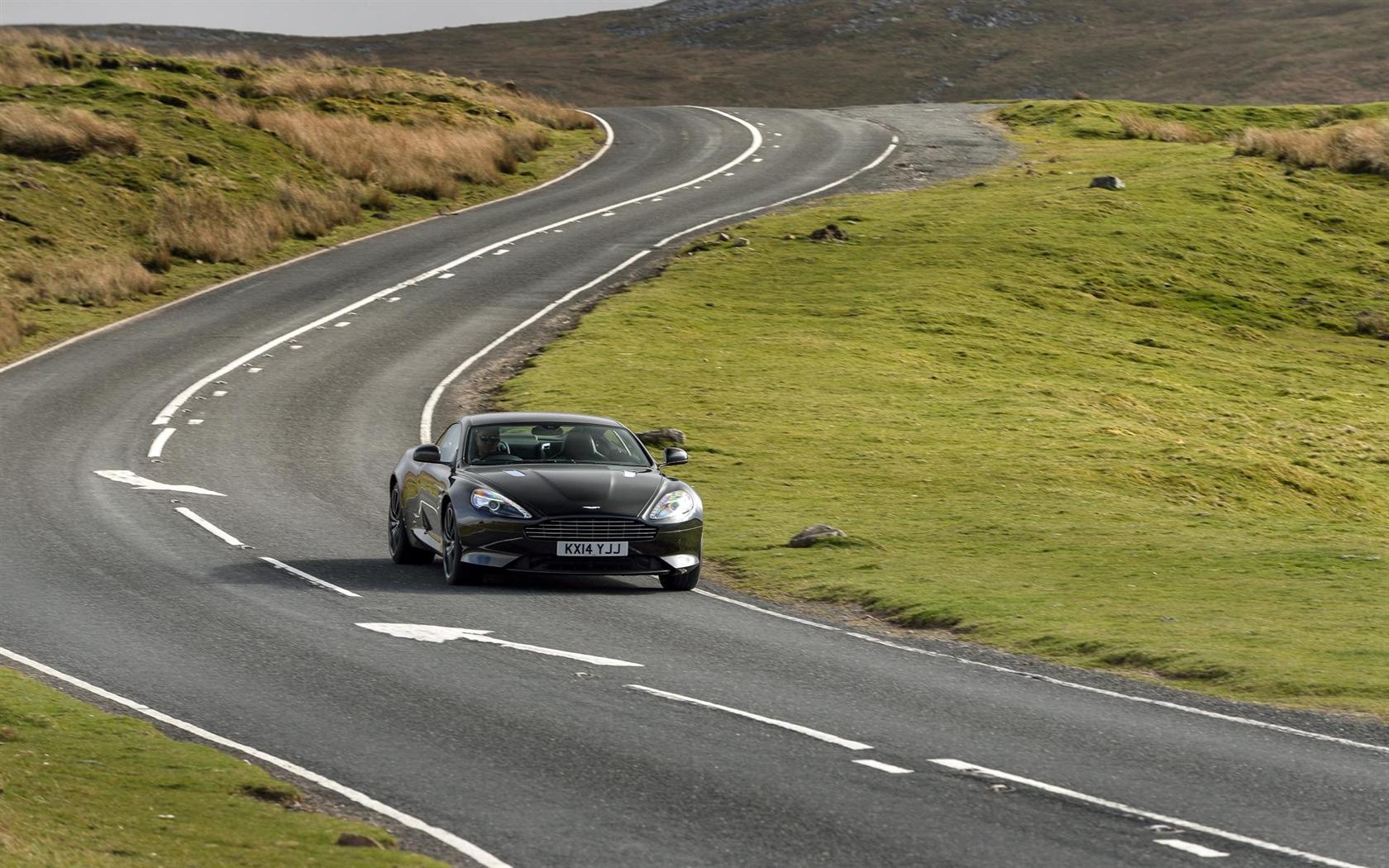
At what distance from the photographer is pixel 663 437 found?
88.5 feet

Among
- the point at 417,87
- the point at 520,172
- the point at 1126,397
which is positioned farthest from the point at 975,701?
the point at 417,87

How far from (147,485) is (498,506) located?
8.66 metres

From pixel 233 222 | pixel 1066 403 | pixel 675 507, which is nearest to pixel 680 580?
pixel 675 507

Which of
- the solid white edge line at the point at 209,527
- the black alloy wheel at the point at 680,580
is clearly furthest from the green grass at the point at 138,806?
the solid white edge line at the point at 209,527

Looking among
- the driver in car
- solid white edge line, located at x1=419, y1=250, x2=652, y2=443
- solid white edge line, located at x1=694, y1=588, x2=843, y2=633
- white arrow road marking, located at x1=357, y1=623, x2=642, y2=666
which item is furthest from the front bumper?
solid white edge line, located at x1=419, y1=250, x2=652, y2=443

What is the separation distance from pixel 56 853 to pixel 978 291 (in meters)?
35.9

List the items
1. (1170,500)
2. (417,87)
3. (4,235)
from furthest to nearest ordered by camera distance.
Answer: (417,87)
(4,235)
(1170,500)

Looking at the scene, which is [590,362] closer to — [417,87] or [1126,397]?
[1126,397]

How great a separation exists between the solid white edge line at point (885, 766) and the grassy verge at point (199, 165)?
2901 centimetres

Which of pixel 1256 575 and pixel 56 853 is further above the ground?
pixel 56 853

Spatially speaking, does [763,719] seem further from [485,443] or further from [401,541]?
[401,541]

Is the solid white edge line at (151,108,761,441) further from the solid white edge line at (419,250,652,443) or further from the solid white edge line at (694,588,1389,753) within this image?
the solid white edge line at (694,588,1389,753)

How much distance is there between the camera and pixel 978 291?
4222 cm

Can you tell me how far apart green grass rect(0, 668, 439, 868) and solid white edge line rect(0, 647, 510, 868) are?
267 mm
